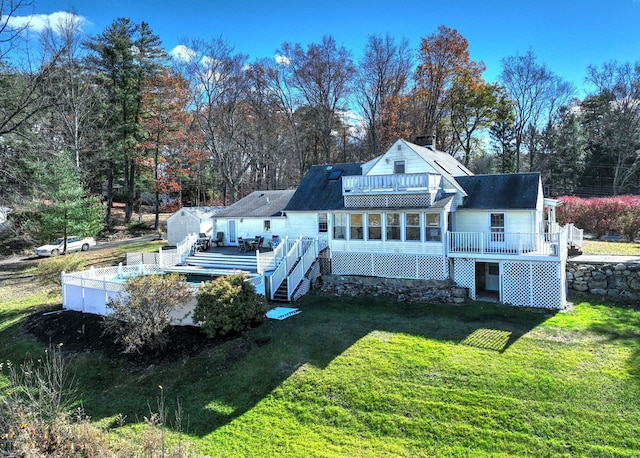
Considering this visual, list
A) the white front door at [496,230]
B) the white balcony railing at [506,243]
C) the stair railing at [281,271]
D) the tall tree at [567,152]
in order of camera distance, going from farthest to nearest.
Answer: the tall tree at [567,152] < the stair railing at [281,271] < the white front door at [496,230] < the white balcony railing at [506,243]

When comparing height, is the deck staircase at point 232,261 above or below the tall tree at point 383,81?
below

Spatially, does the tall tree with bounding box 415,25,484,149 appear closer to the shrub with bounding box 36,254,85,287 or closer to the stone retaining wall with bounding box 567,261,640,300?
the stone retaining wall with bounding box 567,261,640,300

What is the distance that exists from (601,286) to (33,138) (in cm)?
2153

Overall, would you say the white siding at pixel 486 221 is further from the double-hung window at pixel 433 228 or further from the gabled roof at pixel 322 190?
the gabled roof at pixel 322 190

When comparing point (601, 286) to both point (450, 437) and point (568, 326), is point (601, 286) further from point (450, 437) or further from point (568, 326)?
point (450, 437)

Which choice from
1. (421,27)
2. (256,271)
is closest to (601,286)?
(256,271)

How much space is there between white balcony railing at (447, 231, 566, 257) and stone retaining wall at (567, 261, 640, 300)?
6.46ft

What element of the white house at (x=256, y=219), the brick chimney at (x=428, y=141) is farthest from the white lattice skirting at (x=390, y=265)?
the brick chimney at (x=428, y=141)

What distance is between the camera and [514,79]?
37469mm

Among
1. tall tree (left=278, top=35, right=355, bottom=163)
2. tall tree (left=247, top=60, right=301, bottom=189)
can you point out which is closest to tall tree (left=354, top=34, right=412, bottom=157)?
tall tree (left=278, top=35, right=355, bottom=163)

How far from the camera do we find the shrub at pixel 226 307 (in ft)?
37.0

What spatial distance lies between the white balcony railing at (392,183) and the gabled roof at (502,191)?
1.98 metres

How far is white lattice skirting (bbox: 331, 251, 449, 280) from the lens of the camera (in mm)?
15055

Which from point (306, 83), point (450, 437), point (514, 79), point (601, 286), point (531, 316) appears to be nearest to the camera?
point (450, 437)
